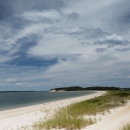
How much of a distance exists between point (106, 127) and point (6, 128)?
6.92 metres

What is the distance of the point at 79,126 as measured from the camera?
1226 cm

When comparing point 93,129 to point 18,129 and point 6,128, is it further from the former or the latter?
point 6,128

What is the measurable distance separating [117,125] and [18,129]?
621 cm

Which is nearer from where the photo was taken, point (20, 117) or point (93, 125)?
point (93, 125)

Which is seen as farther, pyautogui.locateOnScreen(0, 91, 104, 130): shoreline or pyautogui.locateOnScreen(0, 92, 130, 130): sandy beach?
pyautogui.locateOnScreen(0, 91, 104, 130): shoreline

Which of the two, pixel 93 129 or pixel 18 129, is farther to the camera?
pixel 18 129

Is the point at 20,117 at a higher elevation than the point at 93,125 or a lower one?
lower

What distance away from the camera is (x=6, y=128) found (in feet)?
47.4

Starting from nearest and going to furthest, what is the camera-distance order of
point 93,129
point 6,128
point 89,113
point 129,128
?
point 129,128 < point 93,129 < point 6,128 < point 89,113

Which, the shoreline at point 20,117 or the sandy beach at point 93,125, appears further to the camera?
the shoreline at point 20,117

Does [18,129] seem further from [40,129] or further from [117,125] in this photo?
[117,125]

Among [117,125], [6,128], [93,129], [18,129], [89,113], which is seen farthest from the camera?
[89,113]

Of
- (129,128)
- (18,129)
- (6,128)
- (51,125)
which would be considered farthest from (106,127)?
(6,128)

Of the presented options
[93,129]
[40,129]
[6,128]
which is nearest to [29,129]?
[40,129]
